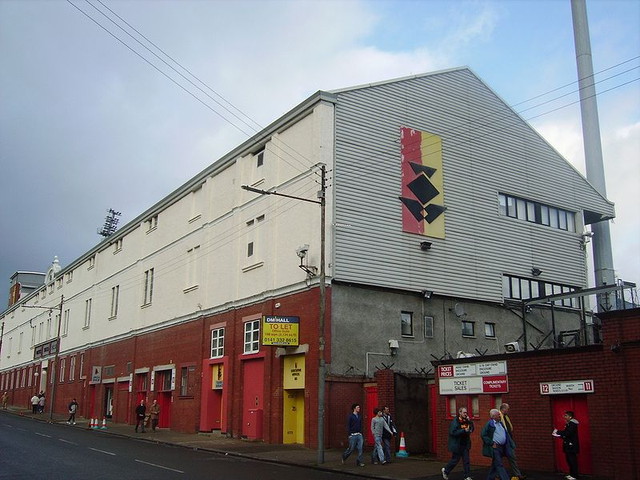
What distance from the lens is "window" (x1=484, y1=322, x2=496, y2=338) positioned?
30938 millimetres

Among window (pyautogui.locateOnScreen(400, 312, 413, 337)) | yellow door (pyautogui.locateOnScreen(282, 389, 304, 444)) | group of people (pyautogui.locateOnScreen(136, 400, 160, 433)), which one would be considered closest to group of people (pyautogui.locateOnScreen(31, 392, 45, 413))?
→ group of people (pyautogui.locateOnScreen(136, 400, 160, 433))

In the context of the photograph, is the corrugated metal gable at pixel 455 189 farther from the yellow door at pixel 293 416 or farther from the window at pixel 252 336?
the window at pixel 252 336

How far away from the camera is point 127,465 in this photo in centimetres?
1861

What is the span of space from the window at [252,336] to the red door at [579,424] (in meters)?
15.1

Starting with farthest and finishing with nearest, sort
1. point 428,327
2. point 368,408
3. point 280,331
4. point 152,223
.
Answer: point 152,223 → point 428,327 → point 280,331 → point 368,408

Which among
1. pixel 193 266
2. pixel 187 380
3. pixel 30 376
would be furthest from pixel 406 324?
pixel 30 376

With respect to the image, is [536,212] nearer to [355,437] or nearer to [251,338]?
[251,338]

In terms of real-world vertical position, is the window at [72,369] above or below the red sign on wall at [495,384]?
above

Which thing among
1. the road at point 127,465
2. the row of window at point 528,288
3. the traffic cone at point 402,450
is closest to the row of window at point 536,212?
the row of window at point 528,288

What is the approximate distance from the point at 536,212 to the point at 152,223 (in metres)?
24.7

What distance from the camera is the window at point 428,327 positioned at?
28547mm

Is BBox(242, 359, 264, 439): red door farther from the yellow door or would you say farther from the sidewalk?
the yellow door

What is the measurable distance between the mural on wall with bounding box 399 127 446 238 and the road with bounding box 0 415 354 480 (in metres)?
12.7

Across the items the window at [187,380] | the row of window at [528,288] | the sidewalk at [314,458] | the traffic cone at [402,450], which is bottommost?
the sidewalk at [314,458]
